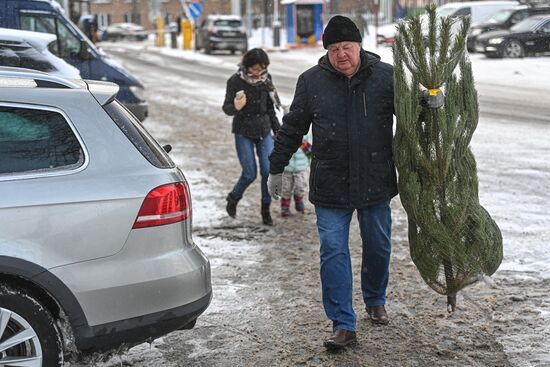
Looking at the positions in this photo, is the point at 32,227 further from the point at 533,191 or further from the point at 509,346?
the point at 533,191

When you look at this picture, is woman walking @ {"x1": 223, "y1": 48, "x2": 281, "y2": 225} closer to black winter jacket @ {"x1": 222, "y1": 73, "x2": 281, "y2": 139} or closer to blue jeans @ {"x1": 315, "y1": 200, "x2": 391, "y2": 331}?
black winter jacket @ {"x1": 222, "y1": 73, "x2": 281, "y2": 139}

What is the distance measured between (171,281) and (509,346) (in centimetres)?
202

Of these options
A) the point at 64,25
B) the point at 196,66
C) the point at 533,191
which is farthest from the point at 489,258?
the point at 196,66

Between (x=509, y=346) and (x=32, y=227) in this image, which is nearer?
(x=32, y=227)

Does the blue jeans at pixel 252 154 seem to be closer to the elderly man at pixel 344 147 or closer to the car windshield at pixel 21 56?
the car windshield at pixel 21 56

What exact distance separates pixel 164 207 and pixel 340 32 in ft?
4.97

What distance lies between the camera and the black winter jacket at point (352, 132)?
4.82m

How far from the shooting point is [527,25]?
26391mm

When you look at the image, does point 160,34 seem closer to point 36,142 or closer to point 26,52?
point 26,52

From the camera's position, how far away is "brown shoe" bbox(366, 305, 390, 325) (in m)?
5.24

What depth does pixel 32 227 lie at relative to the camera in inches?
149

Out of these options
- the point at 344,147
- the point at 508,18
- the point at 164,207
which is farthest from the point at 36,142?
the point at 508,18

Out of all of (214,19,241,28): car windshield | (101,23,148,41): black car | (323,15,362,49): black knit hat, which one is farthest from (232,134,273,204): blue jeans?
(101,23,148,41): black car

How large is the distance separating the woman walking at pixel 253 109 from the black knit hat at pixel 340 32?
2882mm
